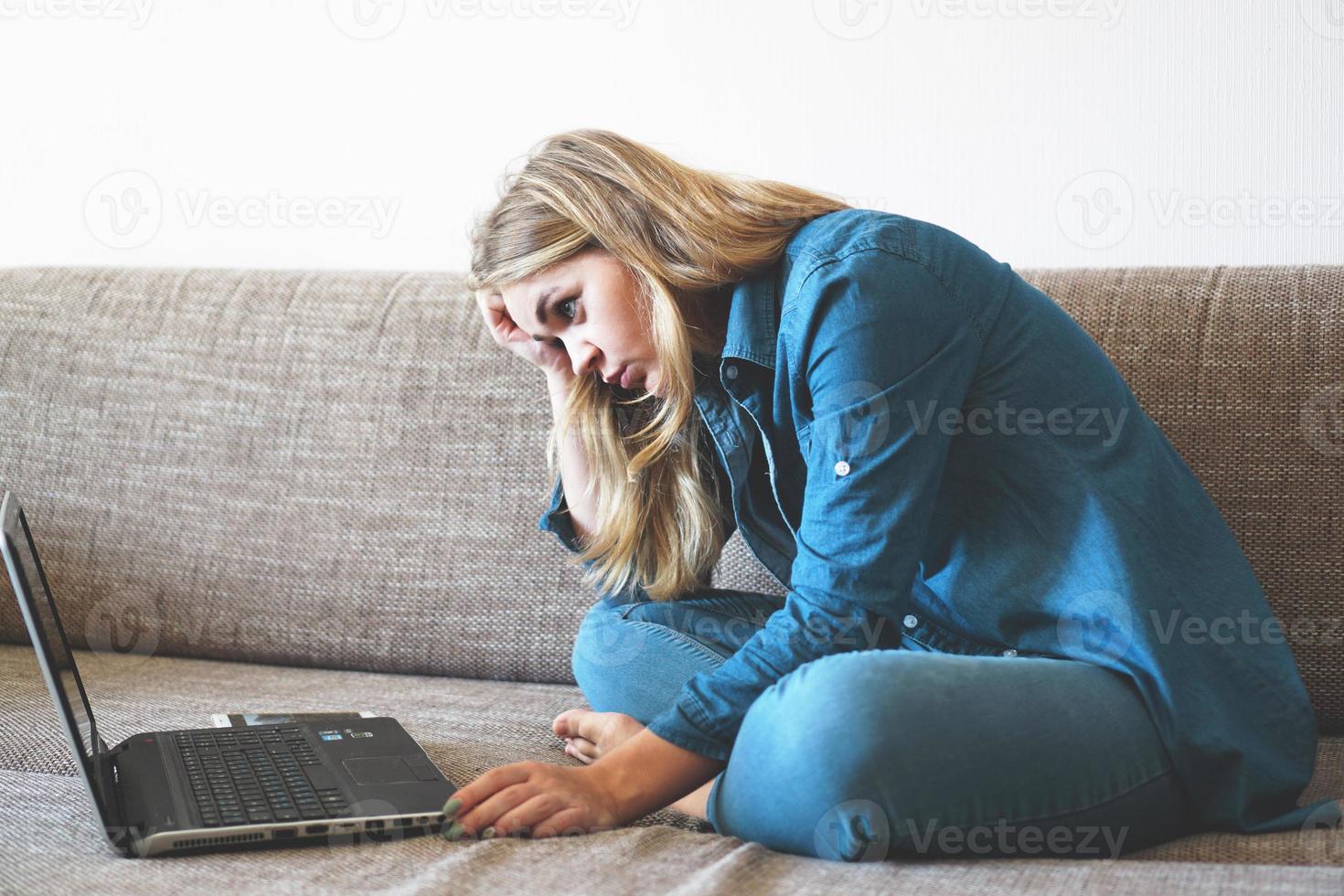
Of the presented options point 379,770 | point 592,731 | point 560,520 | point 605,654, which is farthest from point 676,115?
point 379,770

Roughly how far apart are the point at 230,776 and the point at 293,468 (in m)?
0.60

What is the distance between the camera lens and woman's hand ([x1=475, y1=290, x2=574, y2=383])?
1.26 metres

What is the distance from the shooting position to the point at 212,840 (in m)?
0.83

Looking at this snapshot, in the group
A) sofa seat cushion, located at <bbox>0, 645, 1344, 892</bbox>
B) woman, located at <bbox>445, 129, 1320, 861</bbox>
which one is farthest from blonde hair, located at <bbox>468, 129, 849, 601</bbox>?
sofa seat cushion, located at <bbox>0, 645, 1344, 892</bbox>

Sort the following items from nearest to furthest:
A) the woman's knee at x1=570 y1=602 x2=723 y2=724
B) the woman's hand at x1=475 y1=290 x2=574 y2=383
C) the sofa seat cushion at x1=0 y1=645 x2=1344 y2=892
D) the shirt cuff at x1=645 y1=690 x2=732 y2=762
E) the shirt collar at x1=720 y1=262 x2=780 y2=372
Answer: the sofa seat cushion at x1=0 y1=645 x2=1344 y2=892, the shirt cuff at x1=645 y1=690 x2=732 y2=762, the shirt collar at x1=720 y1=262 x2=780 y2=372, the woman's knee at x1=570 y1=602 x2=723 y2=724, the woman's hand at x1=475 y1=290 x2=574 y2=383

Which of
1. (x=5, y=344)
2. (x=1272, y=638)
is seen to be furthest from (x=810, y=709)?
(x=5, y=344)

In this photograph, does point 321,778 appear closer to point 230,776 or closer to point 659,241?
point 230,776

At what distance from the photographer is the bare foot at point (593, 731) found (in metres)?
1.07

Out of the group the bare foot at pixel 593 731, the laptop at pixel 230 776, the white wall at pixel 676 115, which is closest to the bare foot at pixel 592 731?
the bare foot at pixel 593 731

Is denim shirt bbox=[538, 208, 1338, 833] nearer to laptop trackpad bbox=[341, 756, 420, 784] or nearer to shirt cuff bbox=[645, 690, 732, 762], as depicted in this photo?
shirt cuff bbox=[645, 690, 732, 762]

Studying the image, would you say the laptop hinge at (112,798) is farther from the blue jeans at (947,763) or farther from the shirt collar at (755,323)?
the shirt collar at (755,323)

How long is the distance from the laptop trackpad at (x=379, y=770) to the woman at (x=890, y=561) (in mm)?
107

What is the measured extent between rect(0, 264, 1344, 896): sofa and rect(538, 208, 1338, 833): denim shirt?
0.20 m

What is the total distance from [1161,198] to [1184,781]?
0.83m
